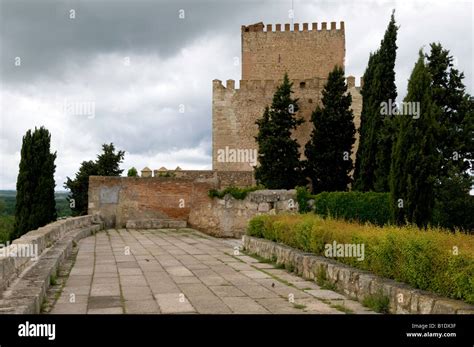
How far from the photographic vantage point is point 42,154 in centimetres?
2558

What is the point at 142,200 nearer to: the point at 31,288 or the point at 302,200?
the point at 302,200

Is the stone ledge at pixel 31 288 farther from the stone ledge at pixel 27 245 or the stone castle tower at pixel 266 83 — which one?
the stone castle tower at pixel 266 83

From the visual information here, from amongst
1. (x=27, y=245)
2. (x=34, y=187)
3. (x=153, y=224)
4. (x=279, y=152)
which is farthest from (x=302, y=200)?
(x=34, y=187)

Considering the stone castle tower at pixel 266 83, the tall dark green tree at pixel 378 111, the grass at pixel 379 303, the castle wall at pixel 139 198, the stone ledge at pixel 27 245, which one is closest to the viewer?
the grass at pixel 379 303

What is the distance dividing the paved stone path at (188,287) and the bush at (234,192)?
23.2 feet

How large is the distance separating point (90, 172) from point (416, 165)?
2519cm

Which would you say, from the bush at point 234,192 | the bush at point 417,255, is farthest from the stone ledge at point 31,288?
the bush at point 234,192

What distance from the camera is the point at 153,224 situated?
74.2 feet

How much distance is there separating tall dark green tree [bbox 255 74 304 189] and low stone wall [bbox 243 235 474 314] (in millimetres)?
16317

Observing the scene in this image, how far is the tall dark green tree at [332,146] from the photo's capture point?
27.0 metres

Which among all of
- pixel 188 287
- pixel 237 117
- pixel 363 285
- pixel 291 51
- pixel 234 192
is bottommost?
pixel 188 287
